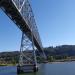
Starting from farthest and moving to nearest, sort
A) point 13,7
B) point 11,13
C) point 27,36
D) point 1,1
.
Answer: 1. point 27,36
2. point 11,13
3. point 13,7
4. point 1,1

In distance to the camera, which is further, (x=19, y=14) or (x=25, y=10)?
(x=25, y=10)

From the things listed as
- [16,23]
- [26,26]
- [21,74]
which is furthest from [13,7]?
[21,74]

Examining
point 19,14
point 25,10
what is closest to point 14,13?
point 19,14

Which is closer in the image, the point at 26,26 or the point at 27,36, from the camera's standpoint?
the point at 26,26

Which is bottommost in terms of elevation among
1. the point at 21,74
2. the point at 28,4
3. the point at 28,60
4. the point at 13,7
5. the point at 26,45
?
the point at 21,74

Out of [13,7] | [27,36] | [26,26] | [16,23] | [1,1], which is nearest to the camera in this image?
[1,1]

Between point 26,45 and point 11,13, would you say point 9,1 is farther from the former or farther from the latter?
point 26,45

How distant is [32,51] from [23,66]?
157 inches

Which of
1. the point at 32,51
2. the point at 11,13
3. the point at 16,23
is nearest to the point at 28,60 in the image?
the point at 32,51

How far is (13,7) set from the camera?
34.2m

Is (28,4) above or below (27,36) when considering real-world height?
above

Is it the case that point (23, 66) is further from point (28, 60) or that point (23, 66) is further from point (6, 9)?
point (6, 9)

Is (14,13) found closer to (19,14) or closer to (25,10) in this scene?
(19,14)

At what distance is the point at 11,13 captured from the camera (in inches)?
1463
